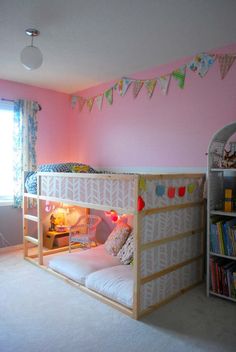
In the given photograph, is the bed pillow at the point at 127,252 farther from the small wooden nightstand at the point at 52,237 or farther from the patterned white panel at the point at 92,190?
the small wooden nightstand at the point at 52,237

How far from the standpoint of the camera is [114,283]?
259 cm

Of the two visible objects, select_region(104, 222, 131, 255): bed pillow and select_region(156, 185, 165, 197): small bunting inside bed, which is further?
select_region(104, 222, 131, 255): bed pillow

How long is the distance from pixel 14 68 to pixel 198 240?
2912 millimetres

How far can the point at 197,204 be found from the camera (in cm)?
289

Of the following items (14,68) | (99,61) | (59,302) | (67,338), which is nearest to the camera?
(67,338)

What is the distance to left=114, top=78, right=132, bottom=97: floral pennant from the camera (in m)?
3.72

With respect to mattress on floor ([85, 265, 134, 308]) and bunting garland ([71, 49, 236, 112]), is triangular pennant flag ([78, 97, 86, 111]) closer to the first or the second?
bunting garland ([71, 49, 236, 112])

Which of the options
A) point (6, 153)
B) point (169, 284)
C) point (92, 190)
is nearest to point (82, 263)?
point (92, 190)

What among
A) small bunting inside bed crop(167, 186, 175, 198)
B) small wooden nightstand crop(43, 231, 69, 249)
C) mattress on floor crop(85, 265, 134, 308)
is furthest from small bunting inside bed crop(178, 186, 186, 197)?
small wooden nightstand crop(43, 231, 69, 249)

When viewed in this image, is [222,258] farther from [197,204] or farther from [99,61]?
[99,61]

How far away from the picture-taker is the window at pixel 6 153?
4023 millimetres

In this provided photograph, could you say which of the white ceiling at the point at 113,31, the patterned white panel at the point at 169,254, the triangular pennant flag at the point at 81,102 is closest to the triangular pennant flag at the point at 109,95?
the white ceiling at the point at 113,31

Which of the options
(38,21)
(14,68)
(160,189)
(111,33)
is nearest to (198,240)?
(160,189)

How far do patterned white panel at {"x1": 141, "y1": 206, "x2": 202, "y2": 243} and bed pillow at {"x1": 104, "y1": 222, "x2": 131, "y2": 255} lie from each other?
36.6 inches
